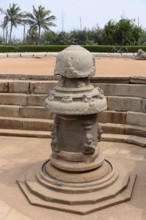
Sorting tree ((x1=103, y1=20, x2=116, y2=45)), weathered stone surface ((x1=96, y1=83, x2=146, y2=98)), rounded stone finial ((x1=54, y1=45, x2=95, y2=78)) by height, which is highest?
tree ((x1=103, y1=20, x2=116, y2=45))

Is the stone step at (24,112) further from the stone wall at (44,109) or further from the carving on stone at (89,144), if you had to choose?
the carving on stone at (89,144)

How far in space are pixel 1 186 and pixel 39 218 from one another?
105cm

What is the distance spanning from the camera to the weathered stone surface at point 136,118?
661cm

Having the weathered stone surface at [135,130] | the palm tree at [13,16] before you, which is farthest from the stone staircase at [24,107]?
the palm tree at [13,16]

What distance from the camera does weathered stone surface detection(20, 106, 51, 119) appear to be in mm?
7111

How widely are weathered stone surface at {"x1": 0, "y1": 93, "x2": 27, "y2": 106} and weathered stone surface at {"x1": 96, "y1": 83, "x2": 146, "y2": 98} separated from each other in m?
1.80

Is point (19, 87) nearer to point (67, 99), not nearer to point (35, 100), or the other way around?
point (35, 100)

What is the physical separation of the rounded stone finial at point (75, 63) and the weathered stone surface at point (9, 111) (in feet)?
10.4

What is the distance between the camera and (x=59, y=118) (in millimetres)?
4559

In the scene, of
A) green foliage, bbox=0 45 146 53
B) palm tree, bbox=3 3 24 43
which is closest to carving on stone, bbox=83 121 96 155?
green foliage, bbox=0 45 146 53

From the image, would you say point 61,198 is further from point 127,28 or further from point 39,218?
point 127,28

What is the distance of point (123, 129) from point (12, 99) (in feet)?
8.90

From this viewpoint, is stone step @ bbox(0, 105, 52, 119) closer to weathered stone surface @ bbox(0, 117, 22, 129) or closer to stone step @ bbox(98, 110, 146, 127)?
weathered stone surface @ bbox(0, 117, 22, 129)

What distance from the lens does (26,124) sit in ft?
23.2
